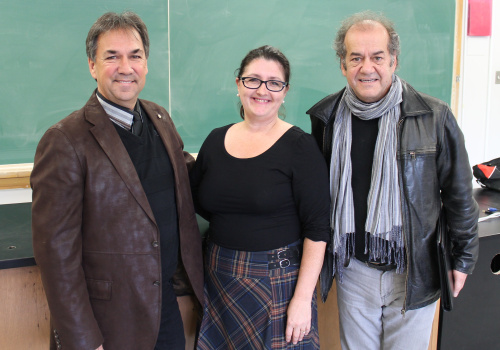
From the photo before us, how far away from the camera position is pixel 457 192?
1.43m

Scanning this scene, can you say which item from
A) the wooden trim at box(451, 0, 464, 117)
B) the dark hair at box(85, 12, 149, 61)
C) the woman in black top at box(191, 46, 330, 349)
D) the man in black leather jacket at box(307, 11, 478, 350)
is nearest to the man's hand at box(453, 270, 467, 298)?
the man in black leather jacket at box(307, 11, 478, 350)

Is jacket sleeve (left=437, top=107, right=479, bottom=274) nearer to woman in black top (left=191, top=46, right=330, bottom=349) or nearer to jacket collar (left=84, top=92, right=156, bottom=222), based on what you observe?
woman in black top (left=191, top=46, right=330, bottom=349)

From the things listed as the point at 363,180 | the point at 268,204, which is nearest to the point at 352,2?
the point at 363,180

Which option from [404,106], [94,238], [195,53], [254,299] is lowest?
[254,299]

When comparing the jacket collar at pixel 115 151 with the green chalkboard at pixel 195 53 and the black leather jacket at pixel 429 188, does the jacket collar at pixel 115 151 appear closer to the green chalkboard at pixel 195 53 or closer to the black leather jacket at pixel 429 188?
the black leather jacket at pixel 429 188

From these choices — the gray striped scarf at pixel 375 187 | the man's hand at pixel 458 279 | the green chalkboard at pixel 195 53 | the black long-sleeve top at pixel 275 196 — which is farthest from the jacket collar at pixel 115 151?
the green chalkboard at pixel 195 53

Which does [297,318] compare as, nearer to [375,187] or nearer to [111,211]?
[375,187]

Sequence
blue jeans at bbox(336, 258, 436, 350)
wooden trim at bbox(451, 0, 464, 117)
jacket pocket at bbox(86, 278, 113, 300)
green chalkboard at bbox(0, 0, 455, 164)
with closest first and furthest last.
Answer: jacket pocket at bbox(86, 278, 113, 300), blue jeans at bbox(336, 258, 436, 350), green chalkboard at bbox(0, 0, 455, 164), wooden trim at bbox(451, 0, 464, 117)

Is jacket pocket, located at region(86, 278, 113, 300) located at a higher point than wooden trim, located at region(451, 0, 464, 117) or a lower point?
lower

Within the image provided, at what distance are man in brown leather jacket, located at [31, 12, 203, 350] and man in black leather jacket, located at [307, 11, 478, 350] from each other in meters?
0.59

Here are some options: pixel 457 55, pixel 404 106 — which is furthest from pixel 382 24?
pixel 457 55

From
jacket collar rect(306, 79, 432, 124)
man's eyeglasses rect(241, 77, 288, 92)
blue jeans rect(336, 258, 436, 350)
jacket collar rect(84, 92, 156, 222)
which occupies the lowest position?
blue jeans rect(336, 258, 436, 350)

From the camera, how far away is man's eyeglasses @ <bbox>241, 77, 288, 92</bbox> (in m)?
1.44

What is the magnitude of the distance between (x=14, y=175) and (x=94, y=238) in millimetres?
1495
